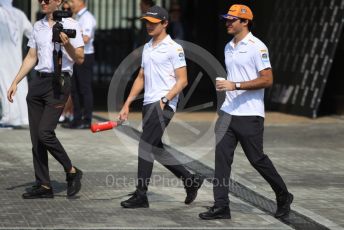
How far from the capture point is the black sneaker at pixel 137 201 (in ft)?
27.1

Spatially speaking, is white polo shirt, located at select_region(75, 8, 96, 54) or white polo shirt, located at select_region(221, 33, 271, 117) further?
white polo shirt, located at select_region(75, 8, 96, 54)

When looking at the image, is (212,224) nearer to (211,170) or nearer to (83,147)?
(211,170)

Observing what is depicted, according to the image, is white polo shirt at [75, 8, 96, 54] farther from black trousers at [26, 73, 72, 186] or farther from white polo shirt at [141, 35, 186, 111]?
white polo shirt at [141, 35, 186, 111]

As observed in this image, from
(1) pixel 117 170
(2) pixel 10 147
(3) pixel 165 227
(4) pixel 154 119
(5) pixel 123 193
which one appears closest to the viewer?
(3) pixel 165 227

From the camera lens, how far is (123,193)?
355 inches

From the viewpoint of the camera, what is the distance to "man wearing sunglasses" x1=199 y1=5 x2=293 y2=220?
25.7ft

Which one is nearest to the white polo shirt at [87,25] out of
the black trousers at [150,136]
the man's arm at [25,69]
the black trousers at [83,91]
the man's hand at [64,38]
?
the black trousers at [83,91]

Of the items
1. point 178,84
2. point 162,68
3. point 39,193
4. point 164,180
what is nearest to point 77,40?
point 162,68

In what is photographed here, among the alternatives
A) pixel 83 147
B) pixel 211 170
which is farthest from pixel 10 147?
pixel 211 170

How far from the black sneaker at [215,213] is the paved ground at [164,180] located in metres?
0.06

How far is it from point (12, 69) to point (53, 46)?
516 cm

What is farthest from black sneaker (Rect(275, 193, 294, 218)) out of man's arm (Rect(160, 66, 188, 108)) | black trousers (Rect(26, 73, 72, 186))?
black trousers (Rect(26, 73, 72, 186))

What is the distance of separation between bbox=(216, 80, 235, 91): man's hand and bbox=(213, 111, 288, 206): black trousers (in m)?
0.35

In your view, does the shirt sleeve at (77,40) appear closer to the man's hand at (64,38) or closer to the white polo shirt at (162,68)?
the man's hand at (64,38)
